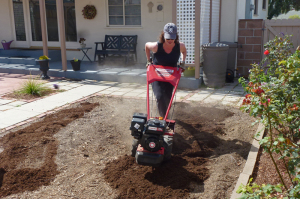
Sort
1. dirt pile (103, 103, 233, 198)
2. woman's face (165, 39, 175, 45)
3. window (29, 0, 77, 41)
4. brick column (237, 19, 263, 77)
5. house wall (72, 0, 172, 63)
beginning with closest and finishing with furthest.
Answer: dirt pile (103, 103, 233, 198)
woman's face (165, 39, 175, 45)
brick column (237, 19, 263, 77)
house wall (72, 0, 172, 63)
window (29, 0, 77, 41)

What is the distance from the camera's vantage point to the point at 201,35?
27.4ft

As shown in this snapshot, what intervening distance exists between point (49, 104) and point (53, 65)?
4.70m

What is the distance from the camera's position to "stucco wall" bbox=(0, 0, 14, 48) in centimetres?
1289

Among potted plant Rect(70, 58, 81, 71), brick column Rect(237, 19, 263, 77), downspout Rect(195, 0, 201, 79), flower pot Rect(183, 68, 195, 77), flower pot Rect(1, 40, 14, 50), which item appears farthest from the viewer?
flower pot Rect(1, 40, 14, 50)

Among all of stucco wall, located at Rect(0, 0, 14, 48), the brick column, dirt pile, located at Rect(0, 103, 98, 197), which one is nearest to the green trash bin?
the brick column

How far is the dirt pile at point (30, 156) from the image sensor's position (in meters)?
3.41

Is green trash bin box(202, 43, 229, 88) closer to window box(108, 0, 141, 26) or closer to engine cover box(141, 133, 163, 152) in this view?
window box(108, 0, 141, 26)

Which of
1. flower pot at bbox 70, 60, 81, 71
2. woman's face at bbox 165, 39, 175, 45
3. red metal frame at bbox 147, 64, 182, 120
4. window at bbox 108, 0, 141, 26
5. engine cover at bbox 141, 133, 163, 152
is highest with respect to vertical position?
window at bbox 108, 0, 141, 26

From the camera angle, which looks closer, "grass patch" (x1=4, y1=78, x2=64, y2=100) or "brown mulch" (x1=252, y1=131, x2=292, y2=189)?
"brown mulch" (x1=252, y1=131, x2=292, y2=189)

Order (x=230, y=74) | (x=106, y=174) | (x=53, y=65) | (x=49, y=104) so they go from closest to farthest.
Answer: (x=106, y=174) → (x=49, y=104) → (x=230, y=74) → (x=53, y=65)

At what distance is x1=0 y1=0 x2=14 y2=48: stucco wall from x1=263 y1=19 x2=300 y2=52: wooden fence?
1008 centimetres

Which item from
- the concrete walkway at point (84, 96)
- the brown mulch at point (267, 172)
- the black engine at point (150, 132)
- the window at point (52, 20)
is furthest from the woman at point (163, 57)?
the window at point (52, 20)

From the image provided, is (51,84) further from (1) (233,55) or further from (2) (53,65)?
(1) (233,55)

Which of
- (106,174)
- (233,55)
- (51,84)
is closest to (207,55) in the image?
(233,55)
